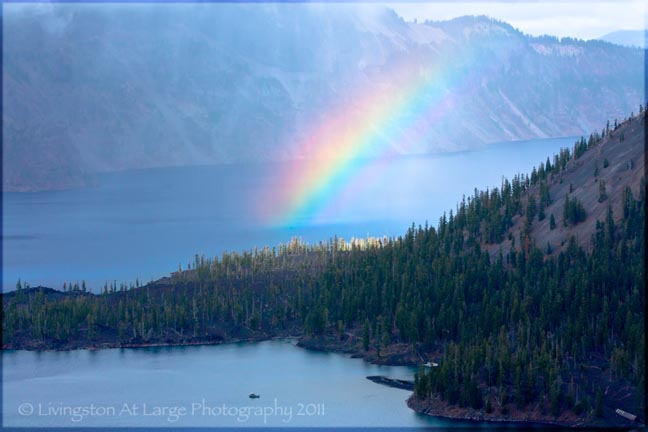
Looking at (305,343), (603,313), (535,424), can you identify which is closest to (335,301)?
(305,343)

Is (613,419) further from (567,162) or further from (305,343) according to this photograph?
(567,162)

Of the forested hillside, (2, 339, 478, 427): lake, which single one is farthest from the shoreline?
(2, 339, 478, 427): lake

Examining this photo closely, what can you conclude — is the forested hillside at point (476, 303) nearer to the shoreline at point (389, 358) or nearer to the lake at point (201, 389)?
the shoreline at point (389, 358)

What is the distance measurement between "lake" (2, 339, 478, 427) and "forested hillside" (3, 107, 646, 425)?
4115 mm

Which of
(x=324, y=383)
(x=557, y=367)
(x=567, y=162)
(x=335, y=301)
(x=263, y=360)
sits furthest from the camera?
(x=567, y=162)

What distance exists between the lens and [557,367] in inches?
4648

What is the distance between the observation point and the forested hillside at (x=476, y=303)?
116812mm

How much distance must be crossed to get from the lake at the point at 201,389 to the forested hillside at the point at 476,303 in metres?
4.12

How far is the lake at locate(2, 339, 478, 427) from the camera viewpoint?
11538cm

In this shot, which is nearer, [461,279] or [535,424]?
[535,424]

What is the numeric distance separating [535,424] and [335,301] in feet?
163

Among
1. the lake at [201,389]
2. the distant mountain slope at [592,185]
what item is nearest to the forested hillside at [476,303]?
the distant mountain slope at [592,185]

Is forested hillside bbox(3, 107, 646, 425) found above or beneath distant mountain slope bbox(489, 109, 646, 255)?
beneath

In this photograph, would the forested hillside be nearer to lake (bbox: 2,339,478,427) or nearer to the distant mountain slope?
the distant mountain slope
